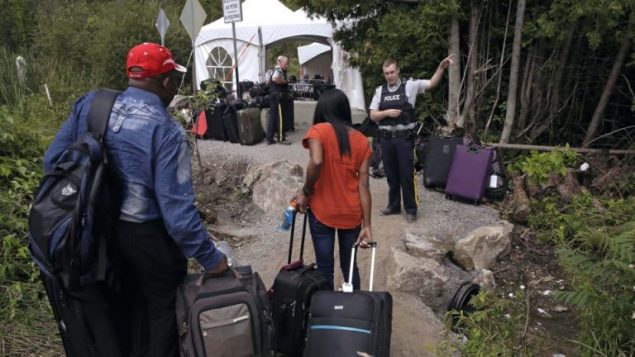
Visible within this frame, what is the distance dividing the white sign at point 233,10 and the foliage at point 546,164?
6.39 meters

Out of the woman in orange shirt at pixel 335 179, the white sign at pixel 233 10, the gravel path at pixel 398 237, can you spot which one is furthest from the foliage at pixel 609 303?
the white sign at pixel 233 10

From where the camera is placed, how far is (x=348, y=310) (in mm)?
2777

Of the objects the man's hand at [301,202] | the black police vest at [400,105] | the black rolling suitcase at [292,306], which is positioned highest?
the black police vest at [400,105]

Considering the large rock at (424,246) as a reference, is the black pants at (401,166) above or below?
above

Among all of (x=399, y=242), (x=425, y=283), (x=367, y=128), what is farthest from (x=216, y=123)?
(x=425, y=283)

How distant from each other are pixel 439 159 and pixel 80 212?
18.5 feet

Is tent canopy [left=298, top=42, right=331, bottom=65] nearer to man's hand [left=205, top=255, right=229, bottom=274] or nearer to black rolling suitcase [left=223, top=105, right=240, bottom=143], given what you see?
black rolling suitcase [left=223, top=105, right=240, bottom=143]

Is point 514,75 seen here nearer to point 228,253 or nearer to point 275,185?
point 275,185

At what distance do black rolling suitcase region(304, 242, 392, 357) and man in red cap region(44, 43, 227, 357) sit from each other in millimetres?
628

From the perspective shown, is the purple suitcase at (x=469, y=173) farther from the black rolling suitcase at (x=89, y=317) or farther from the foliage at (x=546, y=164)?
the black rolling suitcase at (x=89, y=317)

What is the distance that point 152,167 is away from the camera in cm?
238

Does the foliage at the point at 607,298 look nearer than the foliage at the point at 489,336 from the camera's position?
Yes

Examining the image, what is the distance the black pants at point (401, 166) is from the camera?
5.73 meters

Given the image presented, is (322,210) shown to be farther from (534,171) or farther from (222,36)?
(222,36)
